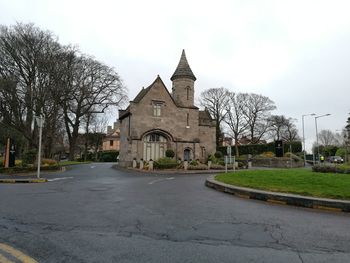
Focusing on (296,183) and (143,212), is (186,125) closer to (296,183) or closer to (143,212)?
(296,183)

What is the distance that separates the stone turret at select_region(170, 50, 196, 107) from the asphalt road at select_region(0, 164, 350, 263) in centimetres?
3165

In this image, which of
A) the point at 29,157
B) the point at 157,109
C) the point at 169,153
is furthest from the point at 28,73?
the point at 169,153

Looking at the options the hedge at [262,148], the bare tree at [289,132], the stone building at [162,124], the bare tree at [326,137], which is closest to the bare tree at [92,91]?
the stone building at [162,124]

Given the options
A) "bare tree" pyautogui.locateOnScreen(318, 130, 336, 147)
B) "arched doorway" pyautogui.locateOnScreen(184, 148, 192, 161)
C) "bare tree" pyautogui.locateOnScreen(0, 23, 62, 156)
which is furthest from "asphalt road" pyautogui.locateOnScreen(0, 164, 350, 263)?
"bare tree" pyautogui.locateOnScreen(318, 130, 336, 147)

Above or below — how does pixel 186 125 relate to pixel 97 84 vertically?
below

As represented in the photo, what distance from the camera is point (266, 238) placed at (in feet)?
18.9

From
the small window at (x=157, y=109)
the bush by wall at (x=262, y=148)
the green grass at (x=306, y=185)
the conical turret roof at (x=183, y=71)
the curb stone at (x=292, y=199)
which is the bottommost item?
the curb stone at (x=292, y=199)

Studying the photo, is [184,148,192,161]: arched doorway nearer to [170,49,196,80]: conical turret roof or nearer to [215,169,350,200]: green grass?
[170,49,196,80]: conical turret roof

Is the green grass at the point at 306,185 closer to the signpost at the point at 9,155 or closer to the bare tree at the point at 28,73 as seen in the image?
the signpost at the point at 9,155

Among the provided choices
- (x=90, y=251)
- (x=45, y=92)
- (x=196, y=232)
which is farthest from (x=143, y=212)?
(x=45, y=92)

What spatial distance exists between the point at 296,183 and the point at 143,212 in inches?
300

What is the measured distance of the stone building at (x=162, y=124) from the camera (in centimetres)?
3503

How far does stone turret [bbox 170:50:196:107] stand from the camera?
4050 centimetres

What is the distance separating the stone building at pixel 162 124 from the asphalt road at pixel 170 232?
25525 millimetres
